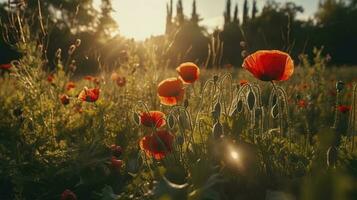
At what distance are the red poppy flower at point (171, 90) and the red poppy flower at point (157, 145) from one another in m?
0.36

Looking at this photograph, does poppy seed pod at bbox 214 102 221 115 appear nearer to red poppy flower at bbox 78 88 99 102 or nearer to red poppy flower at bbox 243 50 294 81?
red poppy flower at bbox 243 50 294 81

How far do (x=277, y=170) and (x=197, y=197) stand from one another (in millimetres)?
606

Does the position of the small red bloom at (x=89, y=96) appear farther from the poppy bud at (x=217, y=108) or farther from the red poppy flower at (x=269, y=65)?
the red poppy flower at (x=269, y=65)

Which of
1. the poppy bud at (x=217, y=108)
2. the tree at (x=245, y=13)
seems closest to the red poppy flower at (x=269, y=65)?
the poppy bud at (x=217, y=108)

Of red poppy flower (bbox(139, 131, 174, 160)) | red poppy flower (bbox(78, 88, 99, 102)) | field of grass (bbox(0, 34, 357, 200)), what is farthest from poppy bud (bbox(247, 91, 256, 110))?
red poppy flower (bbox(78, 88, 99, 102))

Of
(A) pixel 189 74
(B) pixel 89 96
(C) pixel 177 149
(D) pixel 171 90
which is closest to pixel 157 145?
(C) pixel 177 149

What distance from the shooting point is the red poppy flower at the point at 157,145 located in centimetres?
236

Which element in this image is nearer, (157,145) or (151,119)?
(157,145)

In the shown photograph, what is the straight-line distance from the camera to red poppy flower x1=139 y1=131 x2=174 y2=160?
2.36 metres

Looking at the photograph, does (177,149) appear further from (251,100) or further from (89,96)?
(89,96)

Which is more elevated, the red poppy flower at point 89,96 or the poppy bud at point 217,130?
the poppy bud at point 217,130

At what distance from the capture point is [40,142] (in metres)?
3.59

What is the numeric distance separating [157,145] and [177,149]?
190 mm

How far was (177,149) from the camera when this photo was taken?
2525 millimetres
